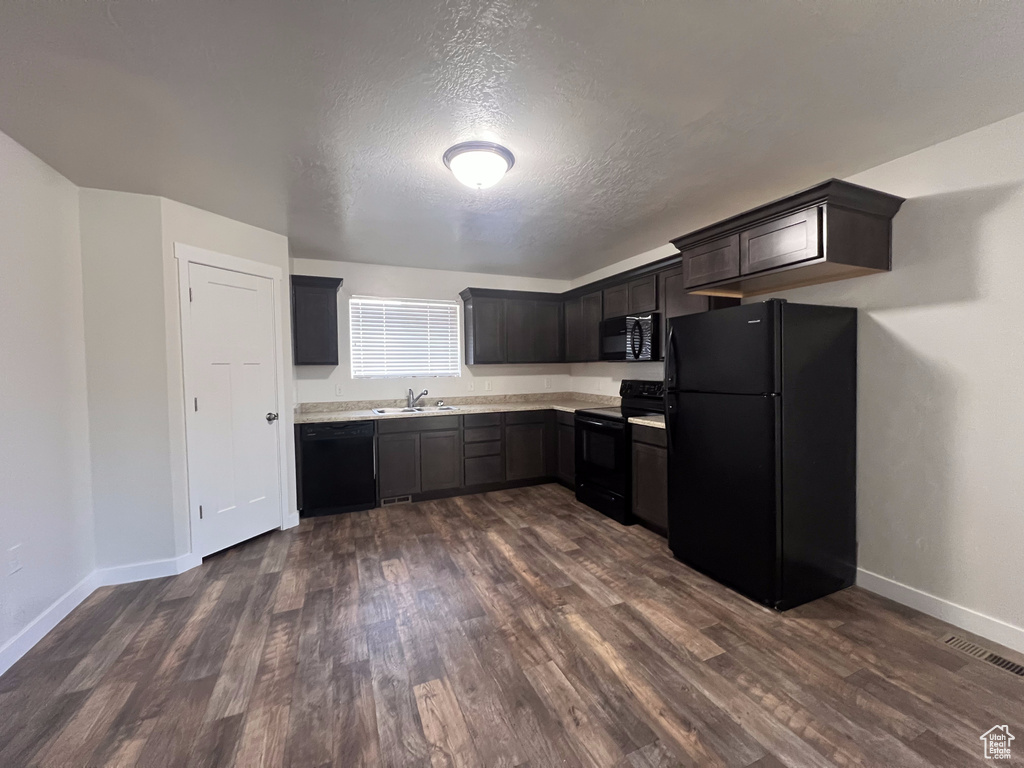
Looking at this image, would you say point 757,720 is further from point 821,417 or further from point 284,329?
point 284,329

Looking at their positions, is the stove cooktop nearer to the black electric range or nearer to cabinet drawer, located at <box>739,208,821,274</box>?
the black electric range

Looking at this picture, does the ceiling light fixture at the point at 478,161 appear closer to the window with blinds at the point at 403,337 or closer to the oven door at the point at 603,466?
the oven door at the point at 603,466

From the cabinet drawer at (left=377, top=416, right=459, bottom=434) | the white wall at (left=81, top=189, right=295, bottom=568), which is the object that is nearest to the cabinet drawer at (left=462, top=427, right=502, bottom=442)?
the cabinet drawer at (left=377, top=416, right=459, bottom=434)

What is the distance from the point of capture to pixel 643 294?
377cm

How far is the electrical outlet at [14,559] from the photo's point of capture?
196cm

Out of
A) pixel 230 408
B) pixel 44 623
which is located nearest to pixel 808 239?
pixel 230 408

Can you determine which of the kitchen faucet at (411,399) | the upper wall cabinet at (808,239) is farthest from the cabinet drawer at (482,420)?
the upper wall cabinet at (808,239)

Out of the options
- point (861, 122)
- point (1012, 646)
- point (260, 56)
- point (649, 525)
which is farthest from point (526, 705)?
point (861, 122)

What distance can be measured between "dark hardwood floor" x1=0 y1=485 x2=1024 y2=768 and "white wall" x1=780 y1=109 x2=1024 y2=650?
0.37 meters

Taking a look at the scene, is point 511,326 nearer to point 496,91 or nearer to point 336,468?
point 336,468

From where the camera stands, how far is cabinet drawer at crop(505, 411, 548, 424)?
14.9ft

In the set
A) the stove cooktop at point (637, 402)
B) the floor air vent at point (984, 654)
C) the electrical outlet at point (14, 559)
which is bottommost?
the floor air vent at point (984, 654)

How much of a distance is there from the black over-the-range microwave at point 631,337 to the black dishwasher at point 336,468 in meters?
2.50

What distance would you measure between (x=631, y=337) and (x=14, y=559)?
4.18 m
